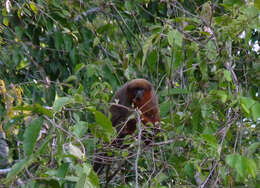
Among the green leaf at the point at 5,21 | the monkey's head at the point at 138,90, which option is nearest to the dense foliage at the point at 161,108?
the green leaf at the point at 5,21

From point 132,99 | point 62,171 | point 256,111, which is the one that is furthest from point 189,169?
point 132,99

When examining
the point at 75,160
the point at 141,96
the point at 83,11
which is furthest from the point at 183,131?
the point at 83,11

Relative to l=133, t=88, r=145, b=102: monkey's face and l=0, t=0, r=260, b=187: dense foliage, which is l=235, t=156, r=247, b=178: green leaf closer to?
l=0, t=0, r=260, b=187: dense foliage

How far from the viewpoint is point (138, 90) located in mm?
5273

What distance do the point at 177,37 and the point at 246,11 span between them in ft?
1.68

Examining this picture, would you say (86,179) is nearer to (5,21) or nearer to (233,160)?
(233,160)

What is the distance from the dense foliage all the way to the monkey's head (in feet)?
1.26

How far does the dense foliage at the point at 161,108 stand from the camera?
244 cm

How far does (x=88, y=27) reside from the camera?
188 inches

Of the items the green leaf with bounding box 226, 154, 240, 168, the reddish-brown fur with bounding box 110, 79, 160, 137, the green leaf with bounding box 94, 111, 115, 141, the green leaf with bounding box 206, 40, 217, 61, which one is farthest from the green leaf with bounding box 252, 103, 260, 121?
the reddish-brown fur with bounding box 110, 79, 160, 137

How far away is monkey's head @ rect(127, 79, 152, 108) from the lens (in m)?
5.24

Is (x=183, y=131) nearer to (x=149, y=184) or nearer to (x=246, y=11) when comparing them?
(x=149, y=184)

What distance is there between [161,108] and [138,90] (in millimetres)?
1699

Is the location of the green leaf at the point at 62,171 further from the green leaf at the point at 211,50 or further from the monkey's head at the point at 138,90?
the monkey's head at the point at 138,90
